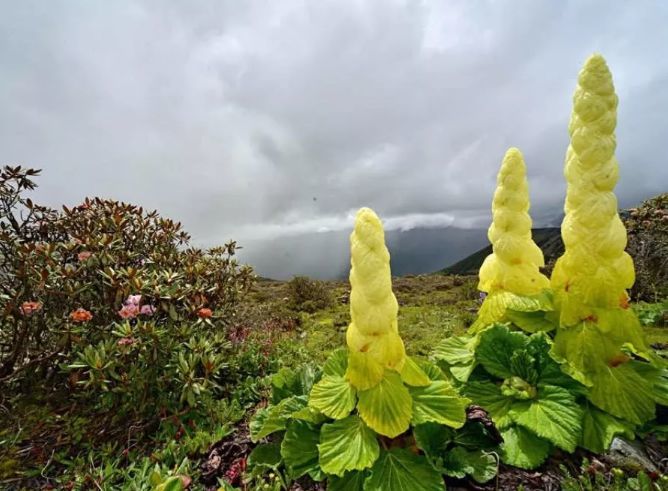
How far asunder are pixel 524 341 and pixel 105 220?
544cm

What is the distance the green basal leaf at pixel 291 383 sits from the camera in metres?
3.31

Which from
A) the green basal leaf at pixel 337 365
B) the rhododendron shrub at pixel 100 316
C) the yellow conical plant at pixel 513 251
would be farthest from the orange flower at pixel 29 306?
the yellow conical plant at pixel 513 251

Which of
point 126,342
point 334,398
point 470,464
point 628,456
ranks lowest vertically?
point 628,456

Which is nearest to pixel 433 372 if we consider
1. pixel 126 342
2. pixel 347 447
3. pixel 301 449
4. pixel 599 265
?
pixel 347 447

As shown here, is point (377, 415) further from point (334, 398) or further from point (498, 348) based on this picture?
point (498, 348)

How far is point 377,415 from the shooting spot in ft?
7.02

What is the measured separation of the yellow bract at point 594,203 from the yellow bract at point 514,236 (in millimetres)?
359

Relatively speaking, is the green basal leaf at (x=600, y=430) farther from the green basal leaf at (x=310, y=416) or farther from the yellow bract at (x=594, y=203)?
the green basal leaf at (x=310, y=416)

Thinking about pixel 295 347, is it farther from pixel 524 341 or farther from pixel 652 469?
pixel 652 469

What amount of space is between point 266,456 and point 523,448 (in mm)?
2008

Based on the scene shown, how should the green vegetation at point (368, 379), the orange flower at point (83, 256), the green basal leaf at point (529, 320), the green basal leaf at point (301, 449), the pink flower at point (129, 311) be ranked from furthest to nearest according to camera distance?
the orange flower at point (83, 256)
the pink flower at point (129, 311)
the green basal leaf at point (529, 320)
the green basal leaf at point (301, 449)
the green vegetation at point (368, 379)

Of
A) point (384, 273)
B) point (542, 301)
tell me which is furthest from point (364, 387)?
point (542, 301)

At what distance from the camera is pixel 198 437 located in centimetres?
345

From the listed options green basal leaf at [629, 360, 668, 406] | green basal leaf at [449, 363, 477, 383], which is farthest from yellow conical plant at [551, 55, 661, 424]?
green basal leaf at [449, 363, 477, 383]
